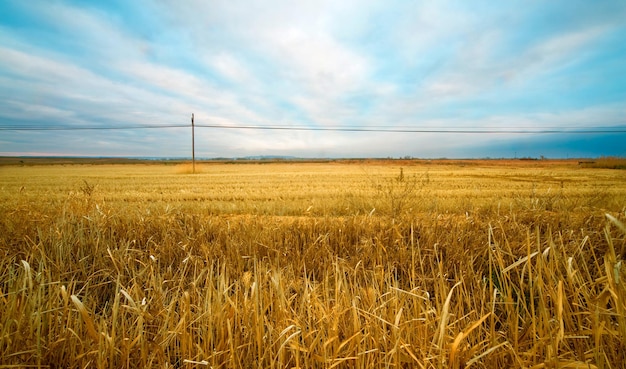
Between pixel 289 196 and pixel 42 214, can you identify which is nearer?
pixel 42 214

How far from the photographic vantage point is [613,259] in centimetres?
154

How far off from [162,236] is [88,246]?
→ 0.87 meters

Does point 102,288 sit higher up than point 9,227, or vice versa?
point 9,227

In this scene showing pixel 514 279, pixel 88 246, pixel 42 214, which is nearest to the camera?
pixel 514 279

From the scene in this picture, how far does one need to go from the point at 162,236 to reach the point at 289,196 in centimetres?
476

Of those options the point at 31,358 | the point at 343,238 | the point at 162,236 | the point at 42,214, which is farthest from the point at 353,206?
the point at 42,214

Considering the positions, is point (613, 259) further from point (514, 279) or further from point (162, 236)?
point (162, 236)

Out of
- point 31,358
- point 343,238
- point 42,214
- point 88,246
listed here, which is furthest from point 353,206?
point 42,214

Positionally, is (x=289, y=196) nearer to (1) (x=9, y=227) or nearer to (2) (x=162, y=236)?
(2) (x=162, y=236)

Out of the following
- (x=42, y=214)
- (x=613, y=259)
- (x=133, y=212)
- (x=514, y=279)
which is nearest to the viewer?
(x=613, y=259)

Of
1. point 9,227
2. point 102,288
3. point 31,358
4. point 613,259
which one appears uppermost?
point 613,259

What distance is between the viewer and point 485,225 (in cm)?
385

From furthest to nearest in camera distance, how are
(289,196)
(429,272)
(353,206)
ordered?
(289,196) → (353,206) → (429,272)

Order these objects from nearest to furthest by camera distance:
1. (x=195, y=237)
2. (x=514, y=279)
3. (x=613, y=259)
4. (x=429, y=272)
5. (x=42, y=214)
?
(x=613, y=259) → (x=514, y=279) → (x=429, y=272) → (x=195, y=237) → (x=42, y=214)
